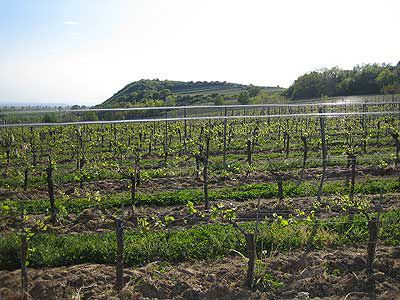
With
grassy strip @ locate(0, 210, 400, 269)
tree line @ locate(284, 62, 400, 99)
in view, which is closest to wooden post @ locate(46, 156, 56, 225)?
grassy strip @ locate(0, 210, 400, 269)

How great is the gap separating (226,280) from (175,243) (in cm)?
120

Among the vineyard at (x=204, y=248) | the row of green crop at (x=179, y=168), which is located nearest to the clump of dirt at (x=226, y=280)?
the vineyard at (x=204, y=248)

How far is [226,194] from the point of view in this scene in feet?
29.5

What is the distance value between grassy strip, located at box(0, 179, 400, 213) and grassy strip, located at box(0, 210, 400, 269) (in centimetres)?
194

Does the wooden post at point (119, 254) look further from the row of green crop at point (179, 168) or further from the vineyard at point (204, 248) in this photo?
the row of green crop at point (179, 168)

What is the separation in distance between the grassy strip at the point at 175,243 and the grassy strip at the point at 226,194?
6.36 ft

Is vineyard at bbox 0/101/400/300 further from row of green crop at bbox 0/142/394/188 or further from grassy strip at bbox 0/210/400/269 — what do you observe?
row of green crop at bbox 0/142/394/188

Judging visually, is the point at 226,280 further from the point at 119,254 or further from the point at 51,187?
the point at 51,187

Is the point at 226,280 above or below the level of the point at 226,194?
below

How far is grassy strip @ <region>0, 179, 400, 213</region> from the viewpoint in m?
8.38

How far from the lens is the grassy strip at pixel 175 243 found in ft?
18.8

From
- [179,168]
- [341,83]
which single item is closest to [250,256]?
[179,168]

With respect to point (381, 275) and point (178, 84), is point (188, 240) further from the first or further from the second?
point (178, 84)

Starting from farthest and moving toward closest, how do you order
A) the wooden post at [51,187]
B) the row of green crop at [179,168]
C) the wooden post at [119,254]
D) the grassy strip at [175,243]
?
the row of green crop at [179,168] → the wooden post at [51,187] → the grassy strip at [175,243] → the wooden post at [119,254]
